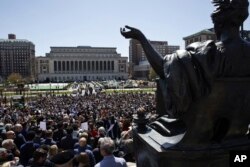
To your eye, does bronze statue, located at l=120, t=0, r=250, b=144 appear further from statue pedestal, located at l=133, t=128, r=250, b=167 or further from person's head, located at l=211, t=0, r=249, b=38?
statue pedestal, located at l=133, t=128, r=250, b=167

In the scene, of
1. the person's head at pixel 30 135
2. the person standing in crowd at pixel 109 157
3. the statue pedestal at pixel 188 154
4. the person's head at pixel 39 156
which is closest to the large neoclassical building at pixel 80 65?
the person's head at pixel 30 135

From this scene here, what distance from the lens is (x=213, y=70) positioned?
343cm

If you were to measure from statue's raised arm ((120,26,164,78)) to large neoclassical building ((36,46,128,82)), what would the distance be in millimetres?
152485

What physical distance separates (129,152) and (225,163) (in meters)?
3.49

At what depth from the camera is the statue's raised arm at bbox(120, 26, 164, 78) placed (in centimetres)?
422

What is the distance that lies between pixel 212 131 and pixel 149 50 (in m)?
1.40

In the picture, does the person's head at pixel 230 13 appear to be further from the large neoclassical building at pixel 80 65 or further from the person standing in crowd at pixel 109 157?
the large neoclassical building at pixel 80 65

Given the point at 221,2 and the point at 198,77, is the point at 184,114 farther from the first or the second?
the point at 221,2

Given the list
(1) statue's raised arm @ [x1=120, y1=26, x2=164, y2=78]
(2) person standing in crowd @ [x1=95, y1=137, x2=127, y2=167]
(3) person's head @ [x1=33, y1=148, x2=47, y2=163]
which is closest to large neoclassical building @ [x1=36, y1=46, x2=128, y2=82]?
(3) person's head @ [x1=33, y1=148, x2=47, y2=163]

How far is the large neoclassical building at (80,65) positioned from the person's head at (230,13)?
15346 centimetres

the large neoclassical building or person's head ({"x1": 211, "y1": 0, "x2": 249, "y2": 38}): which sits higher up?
the large neoclassical building

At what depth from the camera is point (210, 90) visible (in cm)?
340

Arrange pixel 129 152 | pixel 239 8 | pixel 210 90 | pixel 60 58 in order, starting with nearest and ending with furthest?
pixel 210 90 < pixel 239 8 < pixel 129 152 < pixel 60 58

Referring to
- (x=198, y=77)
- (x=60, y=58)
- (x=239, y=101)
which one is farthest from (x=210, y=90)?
(x=60, y=58)
